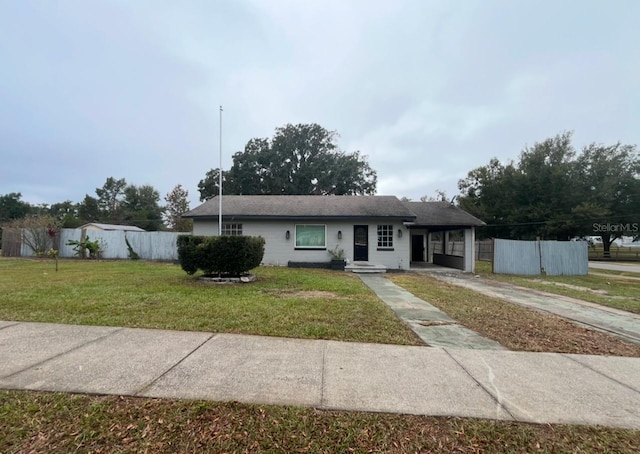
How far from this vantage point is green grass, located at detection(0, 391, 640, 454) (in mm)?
2221

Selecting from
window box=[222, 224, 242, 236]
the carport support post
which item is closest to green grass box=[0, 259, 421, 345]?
window box=[222, 224, 242, 236]

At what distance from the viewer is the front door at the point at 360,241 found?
15953 mm

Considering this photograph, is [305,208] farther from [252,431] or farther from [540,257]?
[252,431]

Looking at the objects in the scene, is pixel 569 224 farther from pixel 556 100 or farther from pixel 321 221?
pixel 321 221

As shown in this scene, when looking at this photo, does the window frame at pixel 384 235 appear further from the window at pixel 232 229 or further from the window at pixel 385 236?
the window at pixel 232 229

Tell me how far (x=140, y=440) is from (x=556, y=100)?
18.4 metres

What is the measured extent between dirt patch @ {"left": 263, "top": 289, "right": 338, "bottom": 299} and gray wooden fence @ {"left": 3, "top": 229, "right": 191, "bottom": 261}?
499 inches

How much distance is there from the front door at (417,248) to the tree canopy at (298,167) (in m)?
15.5

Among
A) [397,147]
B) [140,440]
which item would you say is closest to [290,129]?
[397,147]

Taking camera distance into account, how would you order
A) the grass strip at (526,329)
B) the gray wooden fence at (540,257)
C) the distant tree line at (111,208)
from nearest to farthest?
the grass strip at (526,329)
the gray wooden fence at (540,257)
the distant tree line at (111,208)

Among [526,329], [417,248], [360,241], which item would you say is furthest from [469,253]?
[526,329]

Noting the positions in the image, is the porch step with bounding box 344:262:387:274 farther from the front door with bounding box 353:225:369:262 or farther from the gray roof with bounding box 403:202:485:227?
the gray roof with bounding box 403:202:485:227

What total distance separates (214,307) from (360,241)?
10642mm

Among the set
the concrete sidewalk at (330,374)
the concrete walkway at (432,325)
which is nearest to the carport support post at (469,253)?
the concrete walkway at (432,325)
